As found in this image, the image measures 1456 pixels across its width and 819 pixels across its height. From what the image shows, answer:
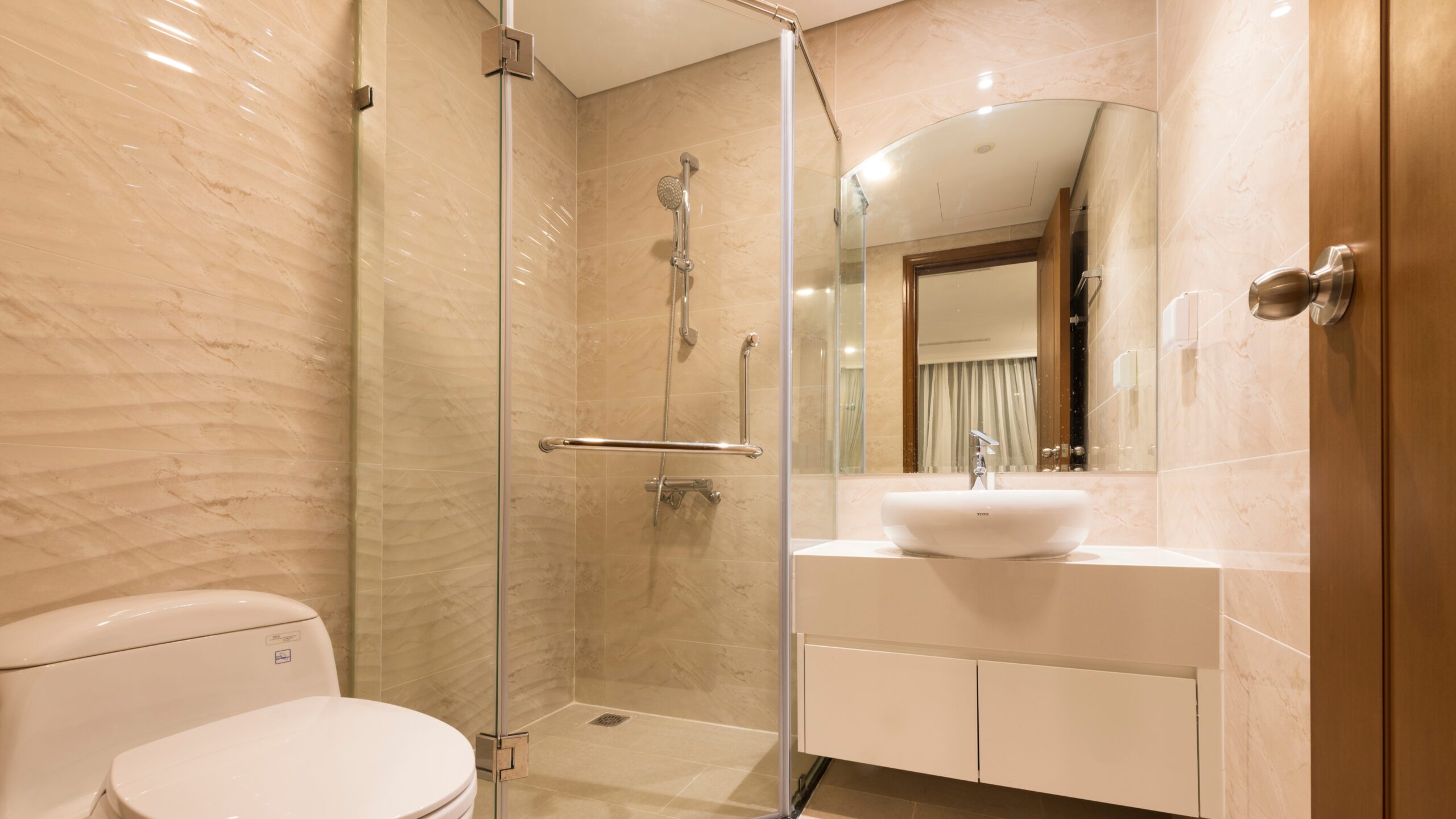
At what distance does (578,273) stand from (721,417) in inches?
18.5

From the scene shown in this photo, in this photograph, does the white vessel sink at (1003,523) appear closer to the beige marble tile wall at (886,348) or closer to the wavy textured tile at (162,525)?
the beige marble tile wall at (886,348)

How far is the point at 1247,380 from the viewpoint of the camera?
120 centimetres

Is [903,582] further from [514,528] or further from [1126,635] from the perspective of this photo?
[514,528]

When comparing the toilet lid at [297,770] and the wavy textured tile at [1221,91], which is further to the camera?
the wavy textured tile at [1221,91]

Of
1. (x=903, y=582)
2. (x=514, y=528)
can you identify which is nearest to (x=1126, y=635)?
(x=903, y=582)

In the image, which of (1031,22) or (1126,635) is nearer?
(1126,635)

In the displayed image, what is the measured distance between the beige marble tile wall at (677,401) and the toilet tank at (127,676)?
58cm

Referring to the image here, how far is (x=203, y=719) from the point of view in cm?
113

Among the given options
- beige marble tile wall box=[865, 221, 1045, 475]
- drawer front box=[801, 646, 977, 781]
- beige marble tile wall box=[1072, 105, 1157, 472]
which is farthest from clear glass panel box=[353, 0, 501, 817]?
beige marble tile wall box=[1072, 105, 1157, 472]

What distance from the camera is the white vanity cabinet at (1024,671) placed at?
4.56 feet

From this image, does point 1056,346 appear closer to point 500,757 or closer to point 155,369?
point 500,757

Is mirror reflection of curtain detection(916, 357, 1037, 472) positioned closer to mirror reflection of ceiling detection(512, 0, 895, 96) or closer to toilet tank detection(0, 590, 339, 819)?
mirror reflection of ceiling detection(512, 0, 895, 96)

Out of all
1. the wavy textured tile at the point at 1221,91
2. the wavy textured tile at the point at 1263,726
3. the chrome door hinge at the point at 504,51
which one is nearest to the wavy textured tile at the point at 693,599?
the wavy textured tile at the point at 1263,726

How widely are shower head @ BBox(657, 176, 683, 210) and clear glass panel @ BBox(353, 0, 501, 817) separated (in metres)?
0.38
